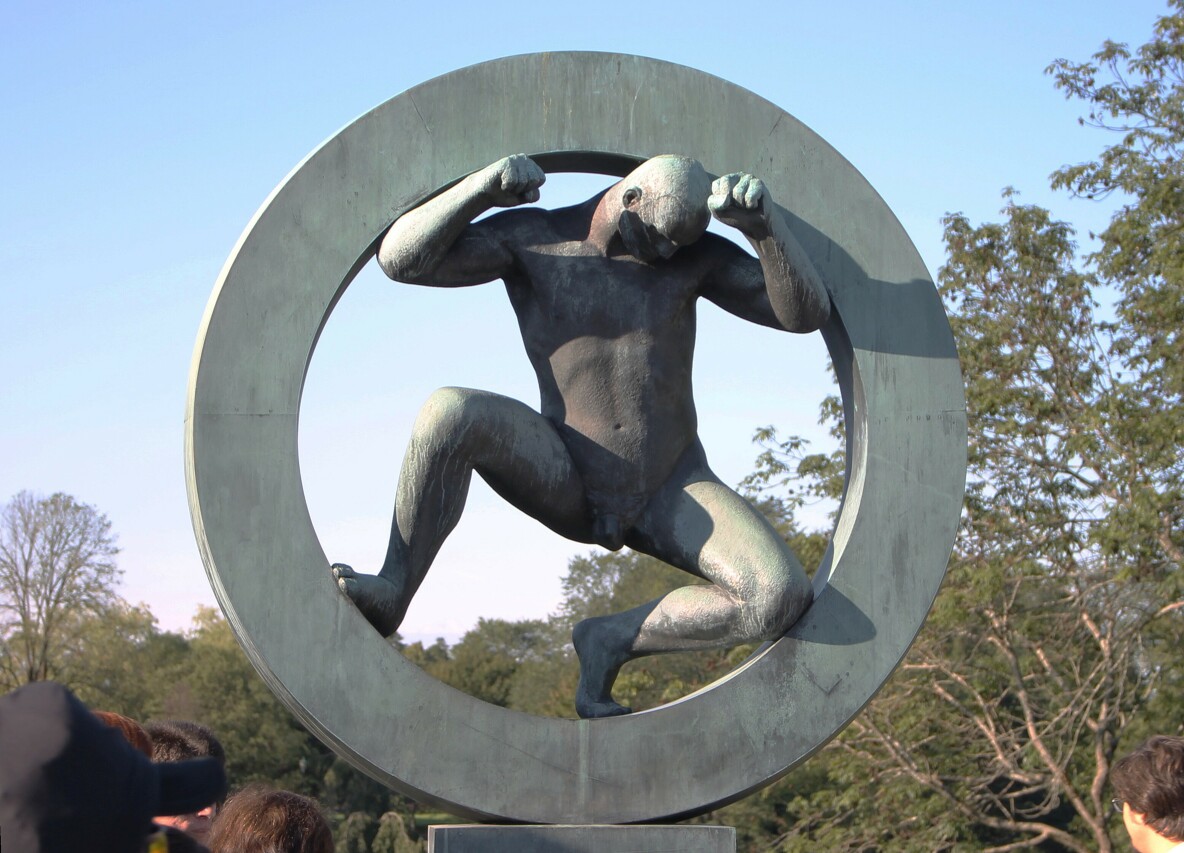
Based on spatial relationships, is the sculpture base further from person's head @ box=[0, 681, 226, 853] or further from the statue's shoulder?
person's head @ box=[0, 681, 226, 853]

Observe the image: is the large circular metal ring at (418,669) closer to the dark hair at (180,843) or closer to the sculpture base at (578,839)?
the sculpture base at (578,839)

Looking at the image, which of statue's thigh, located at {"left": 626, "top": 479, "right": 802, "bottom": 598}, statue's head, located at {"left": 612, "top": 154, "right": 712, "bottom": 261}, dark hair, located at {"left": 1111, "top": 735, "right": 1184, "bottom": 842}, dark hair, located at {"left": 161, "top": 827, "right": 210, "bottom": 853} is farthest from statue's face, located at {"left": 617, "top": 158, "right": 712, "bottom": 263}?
dark hair, located at {"left": 161, "top": 827, "right": 210, "bottom": 853}

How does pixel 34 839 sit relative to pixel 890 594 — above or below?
below

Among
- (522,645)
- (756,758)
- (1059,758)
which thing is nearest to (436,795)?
(756,758)

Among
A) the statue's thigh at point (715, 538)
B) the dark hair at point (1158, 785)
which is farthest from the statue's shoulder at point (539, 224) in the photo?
the dark hair at point (1158, 785)

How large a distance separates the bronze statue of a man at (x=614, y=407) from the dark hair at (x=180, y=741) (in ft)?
2.25

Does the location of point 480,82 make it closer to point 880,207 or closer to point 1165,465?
point 880,207

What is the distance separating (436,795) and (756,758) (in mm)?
975

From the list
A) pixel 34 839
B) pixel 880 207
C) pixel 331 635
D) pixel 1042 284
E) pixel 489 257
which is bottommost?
pixel 34 839

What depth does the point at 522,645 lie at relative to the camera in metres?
59.4

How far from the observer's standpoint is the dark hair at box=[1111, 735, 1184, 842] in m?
3.13

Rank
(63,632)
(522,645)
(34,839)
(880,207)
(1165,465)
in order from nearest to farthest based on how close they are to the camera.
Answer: (34,839), (880,207), (1165,465), (63,632), (522,645)

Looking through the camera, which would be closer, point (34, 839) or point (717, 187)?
point (34, 839)

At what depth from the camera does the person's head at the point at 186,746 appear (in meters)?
3.49
